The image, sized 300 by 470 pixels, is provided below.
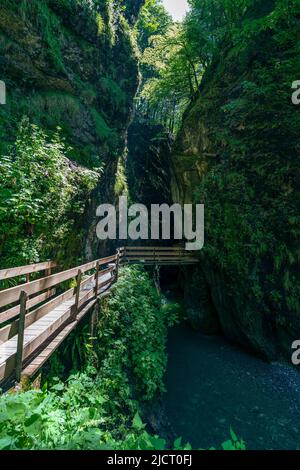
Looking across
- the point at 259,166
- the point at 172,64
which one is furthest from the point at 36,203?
the point at 172,64

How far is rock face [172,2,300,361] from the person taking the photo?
36.0 ft

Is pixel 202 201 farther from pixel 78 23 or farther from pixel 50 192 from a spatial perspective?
pixel 78 23

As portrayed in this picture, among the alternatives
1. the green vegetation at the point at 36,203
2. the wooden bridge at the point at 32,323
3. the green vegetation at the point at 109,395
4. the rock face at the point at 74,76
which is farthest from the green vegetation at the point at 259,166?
the wooden bridge at the point at 32,323

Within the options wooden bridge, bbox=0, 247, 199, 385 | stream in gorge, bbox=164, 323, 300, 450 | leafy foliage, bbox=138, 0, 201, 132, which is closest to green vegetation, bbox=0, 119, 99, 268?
wooden bridge, bbox=0, 247, 199, 385

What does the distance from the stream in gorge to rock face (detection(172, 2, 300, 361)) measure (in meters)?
1.26

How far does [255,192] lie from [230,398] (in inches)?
332

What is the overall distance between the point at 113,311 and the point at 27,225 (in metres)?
3.62

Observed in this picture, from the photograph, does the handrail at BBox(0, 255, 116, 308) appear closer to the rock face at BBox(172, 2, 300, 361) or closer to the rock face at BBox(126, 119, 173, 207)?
the rock face at BBox(172, 2, 300, 361)

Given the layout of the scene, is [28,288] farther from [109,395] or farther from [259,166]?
[259,166]

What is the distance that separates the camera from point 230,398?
9359mm

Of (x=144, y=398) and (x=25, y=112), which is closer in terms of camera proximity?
(x=144, y=398)

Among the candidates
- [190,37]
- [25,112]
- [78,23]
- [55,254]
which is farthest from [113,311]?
[190,37]

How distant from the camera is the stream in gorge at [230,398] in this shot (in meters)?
7.89
